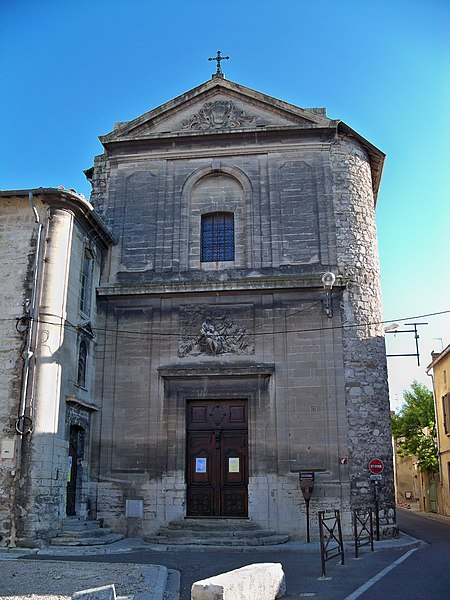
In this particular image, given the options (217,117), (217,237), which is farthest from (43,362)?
(217,117)

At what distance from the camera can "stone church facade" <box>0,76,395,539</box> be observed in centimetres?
1620

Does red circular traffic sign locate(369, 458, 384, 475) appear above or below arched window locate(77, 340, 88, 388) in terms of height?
below

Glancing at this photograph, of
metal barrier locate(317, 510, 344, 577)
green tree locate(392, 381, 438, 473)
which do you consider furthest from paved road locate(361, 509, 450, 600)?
green tree locate(392, 381, 438, 473)

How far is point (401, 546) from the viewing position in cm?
1455

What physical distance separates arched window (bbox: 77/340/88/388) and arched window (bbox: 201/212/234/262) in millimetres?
4207

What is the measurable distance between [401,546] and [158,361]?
24.6 feet

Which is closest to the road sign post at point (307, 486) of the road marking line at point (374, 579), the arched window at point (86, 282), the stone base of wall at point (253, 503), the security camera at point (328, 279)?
the stone base of wall at point (253, 503)

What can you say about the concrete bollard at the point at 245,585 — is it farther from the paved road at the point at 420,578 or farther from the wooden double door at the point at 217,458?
the wooden double door at the point at 217,458

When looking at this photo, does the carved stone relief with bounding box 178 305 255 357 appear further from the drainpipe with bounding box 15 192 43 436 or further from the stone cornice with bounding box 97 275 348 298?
the drainpipe with bounding box 15 192 43 436

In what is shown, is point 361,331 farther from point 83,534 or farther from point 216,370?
point 83,534

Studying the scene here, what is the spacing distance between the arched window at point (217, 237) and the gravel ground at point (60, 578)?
31.6ft

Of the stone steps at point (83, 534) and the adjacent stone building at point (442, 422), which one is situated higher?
the adjacent stone building at point (442, 422)

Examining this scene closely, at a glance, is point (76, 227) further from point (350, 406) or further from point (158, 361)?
point (350, 406)

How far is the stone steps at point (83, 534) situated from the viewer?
45.0ft
